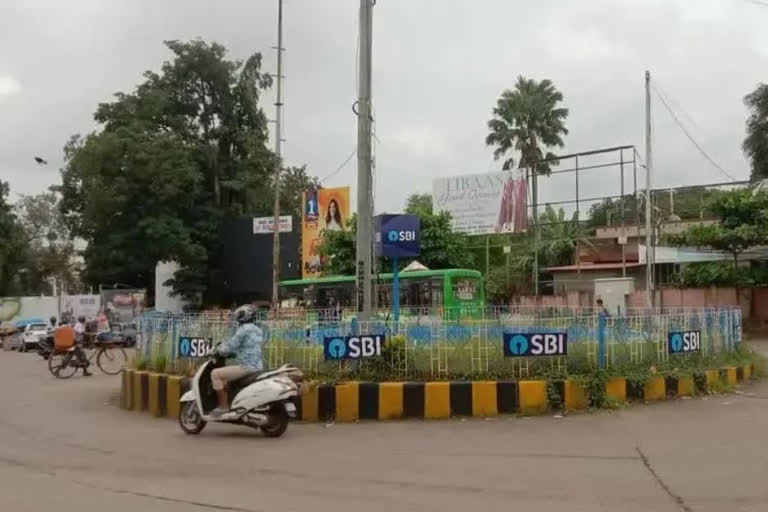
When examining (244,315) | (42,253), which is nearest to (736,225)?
(244,315)

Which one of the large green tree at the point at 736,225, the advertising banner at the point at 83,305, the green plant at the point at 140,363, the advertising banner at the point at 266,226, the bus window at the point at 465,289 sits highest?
the advertising banner at the point at 266,226

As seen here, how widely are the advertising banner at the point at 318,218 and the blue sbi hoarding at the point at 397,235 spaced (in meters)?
26.9

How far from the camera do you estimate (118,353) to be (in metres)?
23.4

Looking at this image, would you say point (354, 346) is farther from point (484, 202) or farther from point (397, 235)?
point (484, 202)

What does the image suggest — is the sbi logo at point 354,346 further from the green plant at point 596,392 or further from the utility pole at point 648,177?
the utility pole at point 648,177

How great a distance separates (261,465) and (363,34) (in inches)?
299

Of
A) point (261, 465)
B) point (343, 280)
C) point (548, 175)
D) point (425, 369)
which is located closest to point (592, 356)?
point (425, 369)

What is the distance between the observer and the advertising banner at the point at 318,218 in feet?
136

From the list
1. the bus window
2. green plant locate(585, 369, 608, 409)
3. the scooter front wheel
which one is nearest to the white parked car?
the bus window

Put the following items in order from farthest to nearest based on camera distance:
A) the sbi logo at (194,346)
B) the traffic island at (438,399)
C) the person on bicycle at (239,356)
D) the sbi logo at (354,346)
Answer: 1. the sbi logo at (194,346)
2. the sbi logo at (354,346)
3. the traffic island at (438,399)
4. the person on bicycle at (239,356)

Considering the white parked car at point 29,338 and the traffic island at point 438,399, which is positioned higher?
the traffic island at point 438,399

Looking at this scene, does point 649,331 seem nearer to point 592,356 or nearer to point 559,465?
point 592,356

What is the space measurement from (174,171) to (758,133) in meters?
35.2

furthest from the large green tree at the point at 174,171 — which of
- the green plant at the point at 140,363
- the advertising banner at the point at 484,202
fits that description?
the green plant at the point at 140,363
